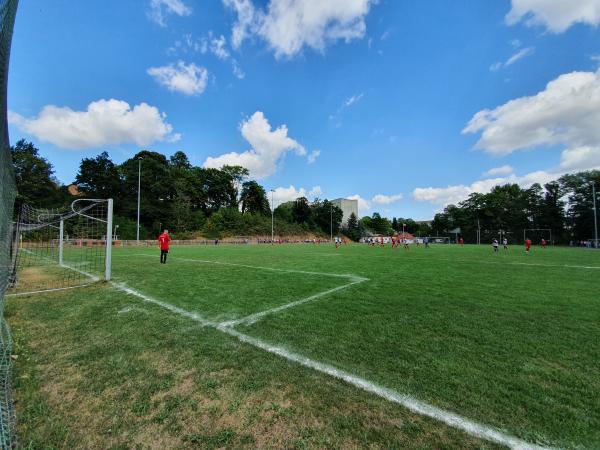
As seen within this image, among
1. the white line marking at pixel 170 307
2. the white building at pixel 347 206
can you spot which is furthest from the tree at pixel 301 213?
the white line marking at pixel 170 307

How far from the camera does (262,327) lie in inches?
177

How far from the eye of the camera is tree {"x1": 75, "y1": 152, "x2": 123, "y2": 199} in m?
54.6

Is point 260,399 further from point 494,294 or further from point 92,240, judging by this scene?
point 92,240

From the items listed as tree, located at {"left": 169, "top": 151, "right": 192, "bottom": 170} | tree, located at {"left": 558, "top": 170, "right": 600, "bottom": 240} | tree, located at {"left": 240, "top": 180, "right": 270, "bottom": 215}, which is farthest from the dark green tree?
tree, located at {"left": 558, "top": 170, "right": 600, "bottom": 240}

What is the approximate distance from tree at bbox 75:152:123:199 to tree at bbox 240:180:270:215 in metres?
31.9

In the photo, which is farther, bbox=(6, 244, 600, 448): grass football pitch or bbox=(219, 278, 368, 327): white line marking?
bbox=(219, 278, 368, 327): white line marking

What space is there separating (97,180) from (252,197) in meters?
36.8

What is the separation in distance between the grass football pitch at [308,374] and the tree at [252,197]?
75.4 meters

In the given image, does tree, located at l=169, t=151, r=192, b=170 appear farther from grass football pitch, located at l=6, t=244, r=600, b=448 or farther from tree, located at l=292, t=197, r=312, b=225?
grass football pitch, located at l=6, t=244, r=600, b=448

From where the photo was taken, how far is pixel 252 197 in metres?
80.4

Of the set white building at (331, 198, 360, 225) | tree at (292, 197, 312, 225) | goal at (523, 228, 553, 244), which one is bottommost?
goal at (523, 228, 553, 244)

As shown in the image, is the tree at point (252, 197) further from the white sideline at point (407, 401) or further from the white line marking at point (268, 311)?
the white sideline at point (407, 401)

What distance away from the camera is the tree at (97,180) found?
5456 centimetres

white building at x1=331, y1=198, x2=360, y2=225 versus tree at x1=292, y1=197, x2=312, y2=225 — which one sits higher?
white building at x1=331, y1=198, x2=360, y2=225
